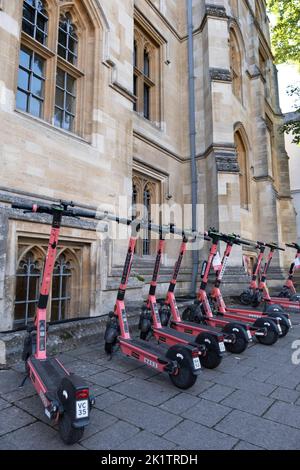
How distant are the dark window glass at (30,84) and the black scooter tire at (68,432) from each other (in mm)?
5026

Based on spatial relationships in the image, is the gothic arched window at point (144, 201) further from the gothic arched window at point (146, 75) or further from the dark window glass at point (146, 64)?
the dark window glass at point (146, 64)

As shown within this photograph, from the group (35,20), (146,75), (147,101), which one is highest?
(146,75)

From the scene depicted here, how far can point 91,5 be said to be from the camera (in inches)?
271

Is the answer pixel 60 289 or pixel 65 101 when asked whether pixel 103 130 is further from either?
pixel 60 289

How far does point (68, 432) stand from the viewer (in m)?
2.16

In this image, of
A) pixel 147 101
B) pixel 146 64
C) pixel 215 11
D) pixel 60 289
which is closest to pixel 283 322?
pixel 60 289

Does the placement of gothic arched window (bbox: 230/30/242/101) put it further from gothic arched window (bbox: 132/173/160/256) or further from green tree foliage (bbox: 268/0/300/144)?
gothic arched window (bbox: 132/173/160/256)

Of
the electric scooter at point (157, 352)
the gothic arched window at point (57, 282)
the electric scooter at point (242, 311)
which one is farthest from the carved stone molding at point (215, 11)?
the electric scooter at point (157, 352)

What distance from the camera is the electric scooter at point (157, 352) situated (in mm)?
3168

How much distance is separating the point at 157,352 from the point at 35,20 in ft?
19.8

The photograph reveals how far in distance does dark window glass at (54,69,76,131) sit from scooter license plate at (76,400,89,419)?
5.27 meters

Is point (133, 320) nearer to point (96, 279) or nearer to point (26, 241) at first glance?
point (96, 279)
